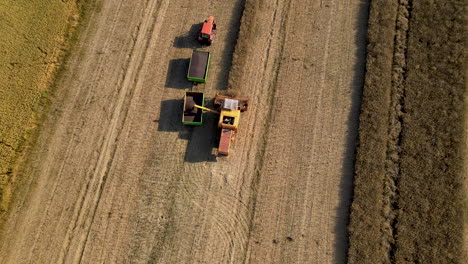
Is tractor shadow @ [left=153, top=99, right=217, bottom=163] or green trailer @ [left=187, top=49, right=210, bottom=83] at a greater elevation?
green trailer @ [left=187, top=49, right=210, bottom=83]

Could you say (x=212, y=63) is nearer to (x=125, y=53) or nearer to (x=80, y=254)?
(x=125, y=53)

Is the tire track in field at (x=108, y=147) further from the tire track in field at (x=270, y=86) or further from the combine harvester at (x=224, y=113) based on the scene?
the tire track in field at (x=270, y=86)

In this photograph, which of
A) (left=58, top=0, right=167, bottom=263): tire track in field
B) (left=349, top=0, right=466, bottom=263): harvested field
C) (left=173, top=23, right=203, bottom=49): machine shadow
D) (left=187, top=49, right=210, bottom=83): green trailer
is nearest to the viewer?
(left=349, top=0, right=466, bottom=263): harvested field

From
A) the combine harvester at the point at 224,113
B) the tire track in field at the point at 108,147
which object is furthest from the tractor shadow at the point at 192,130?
the tire track in field at the point at 108,147

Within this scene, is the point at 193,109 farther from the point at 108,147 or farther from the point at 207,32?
the point at 108,147

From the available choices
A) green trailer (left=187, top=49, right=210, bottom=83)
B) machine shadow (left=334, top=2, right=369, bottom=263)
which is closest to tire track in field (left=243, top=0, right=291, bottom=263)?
green trailer (left=187, top=49, right=210, bottom=83)

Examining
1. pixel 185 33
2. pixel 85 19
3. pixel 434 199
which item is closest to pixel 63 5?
pixel 85 19

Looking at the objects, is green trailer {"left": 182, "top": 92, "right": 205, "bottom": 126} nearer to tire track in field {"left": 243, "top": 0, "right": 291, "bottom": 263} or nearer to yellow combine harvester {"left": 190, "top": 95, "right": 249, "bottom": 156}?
yellow combine harvester {"left": 190, "top": 95, "right": 249, "bottom": 156}
